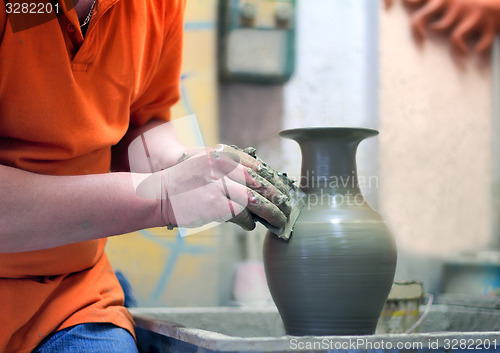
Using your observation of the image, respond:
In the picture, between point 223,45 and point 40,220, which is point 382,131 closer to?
point 223,45

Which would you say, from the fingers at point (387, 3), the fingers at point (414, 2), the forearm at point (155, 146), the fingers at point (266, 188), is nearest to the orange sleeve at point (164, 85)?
the forearm at point (155, 146)

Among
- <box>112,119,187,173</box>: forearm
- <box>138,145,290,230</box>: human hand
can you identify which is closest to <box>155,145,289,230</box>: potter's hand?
<box>138,145,290,230</box>: human hand

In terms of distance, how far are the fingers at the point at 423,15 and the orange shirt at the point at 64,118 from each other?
6.70 feet

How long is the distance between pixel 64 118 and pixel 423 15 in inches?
93.6

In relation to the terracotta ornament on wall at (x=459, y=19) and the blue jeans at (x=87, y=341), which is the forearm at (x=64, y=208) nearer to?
the blue jeans at (x=87, y=341)

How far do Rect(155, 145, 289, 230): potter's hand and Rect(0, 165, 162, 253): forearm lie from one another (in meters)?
0.04

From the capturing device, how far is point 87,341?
1.04 metres

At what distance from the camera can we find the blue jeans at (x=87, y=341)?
1.03 m

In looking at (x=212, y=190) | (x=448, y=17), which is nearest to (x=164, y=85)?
(x=212, y=190)

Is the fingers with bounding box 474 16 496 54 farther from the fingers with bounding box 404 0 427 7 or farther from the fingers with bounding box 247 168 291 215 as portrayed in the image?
the fingers with bounding box 247 168 291 215

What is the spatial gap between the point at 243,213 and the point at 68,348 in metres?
0.42

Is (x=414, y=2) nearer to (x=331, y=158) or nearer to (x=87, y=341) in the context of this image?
(x=331, y=158)

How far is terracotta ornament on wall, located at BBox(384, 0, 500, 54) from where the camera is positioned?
290 cm

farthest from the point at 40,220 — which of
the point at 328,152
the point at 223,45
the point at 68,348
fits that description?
the point at 223,45
